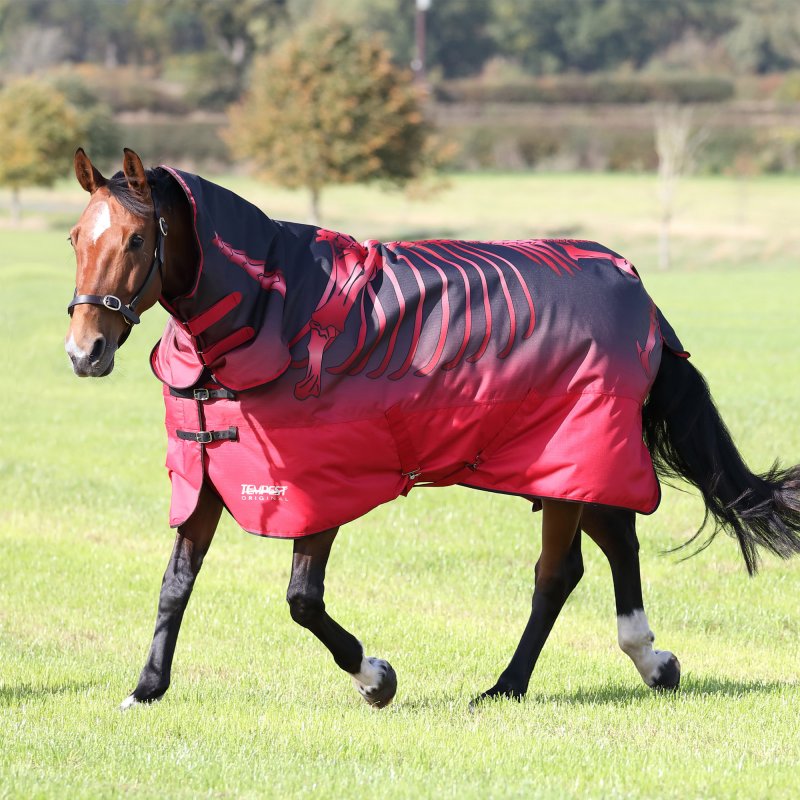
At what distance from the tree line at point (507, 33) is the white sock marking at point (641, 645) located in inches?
3949

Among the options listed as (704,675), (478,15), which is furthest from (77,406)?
(478,15)

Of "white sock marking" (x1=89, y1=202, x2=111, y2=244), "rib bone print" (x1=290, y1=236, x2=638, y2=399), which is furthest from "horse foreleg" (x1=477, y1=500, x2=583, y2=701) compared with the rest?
"white sock marking" (x1=89, y1=202, x2=111, y2=244)

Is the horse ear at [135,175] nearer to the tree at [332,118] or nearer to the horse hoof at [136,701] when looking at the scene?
the horse hoof at [136,701]

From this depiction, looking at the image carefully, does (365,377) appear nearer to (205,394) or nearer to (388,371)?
(388,371)

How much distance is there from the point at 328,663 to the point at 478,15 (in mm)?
112204

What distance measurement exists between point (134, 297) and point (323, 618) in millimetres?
1474

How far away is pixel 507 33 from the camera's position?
373ft

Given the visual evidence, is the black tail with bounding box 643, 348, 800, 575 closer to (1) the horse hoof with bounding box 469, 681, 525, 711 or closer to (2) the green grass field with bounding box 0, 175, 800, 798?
(2) the green grass field with bounding box 0, 175, 800, 798

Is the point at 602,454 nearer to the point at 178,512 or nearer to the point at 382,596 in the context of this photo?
the point at 178,512

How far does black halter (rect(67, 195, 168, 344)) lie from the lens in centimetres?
454

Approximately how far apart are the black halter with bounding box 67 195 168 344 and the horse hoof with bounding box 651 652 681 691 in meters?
2.76

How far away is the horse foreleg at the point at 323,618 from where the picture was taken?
5.17 metres

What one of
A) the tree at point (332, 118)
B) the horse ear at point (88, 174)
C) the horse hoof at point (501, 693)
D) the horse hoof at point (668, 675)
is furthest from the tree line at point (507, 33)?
the horse ear at point (88, 174)

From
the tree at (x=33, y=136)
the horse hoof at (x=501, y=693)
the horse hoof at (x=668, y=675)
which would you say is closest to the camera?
the horse hoof at (x=501, y=693)
